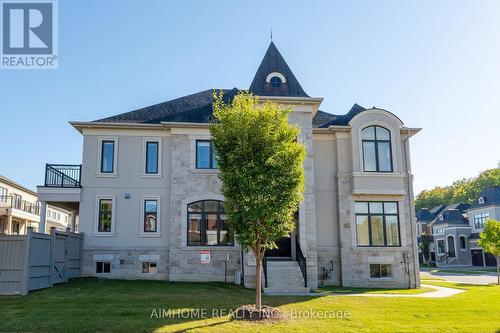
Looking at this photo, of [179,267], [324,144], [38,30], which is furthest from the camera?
[324,144]

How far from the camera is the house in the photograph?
59.8ft

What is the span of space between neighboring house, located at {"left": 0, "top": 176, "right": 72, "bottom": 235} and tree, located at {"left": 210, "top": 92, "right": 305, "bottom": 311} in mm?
32183

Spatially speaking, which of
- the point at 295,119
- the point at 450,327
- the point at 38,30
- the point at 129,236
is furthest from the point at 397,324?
the point at 38,30

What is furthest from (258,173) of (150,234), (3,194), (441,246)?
(441,246)

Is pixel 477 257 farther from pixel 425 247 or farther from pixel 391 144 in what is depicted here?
pixel 391 144

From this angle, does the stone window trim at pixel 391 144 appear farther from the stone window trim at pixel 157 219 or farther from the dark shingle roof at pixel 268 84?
the stone window trim at pixel 157 219

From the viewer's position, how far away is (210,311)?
10.9 m

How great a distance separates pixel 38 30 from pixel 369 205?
14668 mm

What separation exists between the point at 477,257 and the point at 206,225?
4326cm

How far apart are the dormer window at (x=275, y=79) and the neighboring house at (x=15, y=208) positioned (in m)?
28.1

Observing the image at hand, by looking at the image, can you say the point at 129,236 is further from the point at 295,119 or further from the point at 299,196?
the point at 299,196

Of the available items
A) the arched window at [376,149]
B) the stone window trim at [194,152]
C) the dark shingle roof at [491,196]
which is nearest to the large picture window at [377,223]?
the arched window at [376,149]

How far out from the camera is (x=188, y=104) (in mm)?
21125

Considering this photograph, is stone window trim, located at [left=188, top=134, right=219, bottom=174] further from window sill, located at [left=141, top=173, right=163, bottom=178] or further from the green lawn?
the green lawn
